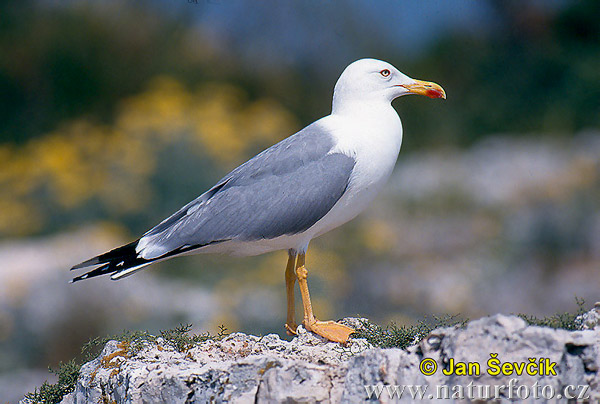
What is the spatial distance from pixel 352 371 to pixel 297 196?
1.38 m

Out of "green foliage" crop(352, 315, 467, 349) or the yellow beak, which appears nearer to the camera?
"green foliage" crop(352, 315, 467, 349)

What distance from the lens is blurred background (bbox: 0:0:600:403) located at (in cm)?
803

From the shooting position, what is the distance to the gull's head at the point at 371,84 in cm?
446

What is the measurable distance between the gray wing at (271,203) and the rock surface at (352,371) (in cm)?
62

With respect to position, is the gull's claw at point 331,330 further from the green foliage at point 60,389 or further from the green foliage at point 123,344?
the green foliage at point 60,389

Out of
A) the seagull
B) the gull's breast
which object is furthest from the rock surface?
the gull's breast

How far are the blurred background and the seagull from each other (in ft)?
2.65

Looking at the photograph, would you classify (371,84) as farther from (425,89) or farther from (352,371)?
(352,371)

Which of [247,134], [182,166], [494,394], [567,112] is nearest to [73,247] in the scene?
[182,166]

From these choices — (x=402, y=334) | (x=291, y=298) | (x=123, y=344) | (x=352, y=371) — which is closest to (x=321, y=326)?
Answer: (x=291, y=298)

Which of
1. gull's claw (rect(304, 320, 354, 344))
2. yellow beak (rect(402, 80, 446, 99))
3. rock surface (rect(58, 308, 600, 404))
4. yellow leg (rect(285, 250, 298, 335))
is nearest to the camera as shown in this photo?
rock surface (rect(58, 308, 600, 404))

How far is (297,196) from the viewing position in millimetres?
4195

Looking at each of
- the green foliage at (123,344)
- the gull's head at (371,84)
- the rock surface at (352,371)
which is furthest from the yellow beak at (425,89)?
the green foliage at (123,344)

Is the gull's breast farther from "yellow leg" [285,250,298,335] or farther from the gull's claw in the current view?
Result: the gull's claw
